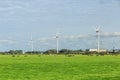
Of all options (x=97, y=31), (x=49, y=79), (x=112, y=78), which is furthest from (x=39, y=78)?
(x=97, y=31)

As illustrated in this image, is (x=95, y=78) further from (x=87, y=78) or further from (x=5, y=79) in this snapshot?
(x=5, y=79)

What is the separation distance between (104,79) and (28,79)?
9.30 m

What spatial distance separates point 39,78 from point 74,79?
4669 millimetres

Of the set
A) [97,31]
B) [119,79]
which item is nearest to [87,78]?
[119,79]

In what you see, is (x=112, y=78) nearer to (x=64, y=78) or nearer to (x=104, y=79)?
(x=104, y=79)

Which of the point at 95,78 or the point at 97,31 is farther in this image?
the point at 97,31

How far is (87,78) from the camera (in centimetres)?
5088

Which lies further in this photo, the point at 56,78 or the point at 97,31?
the point at 97,31

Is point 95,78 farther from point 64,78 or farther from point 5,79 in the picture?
point 5,79

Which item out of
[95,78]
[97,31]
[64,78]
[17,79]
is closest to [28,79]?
[17,79]

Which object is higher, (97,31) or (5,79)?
(97,31)

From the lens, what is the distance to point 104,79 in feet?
159

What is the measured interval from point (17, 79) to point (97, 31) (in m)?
124

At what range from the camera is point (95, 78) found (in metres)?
50.2
